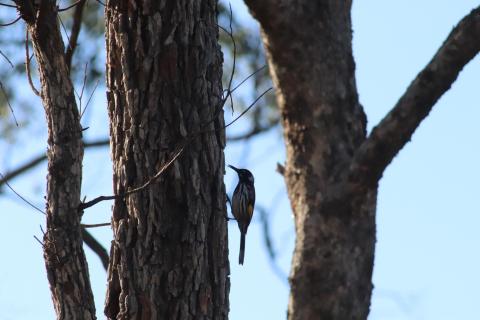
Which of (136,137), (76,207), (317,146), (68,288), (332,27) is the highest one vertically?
(332,27)

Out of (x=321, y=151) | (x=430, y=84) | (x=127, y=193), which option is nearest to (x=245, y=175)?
(x=321, y=151)

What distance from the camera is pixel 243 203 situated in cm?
743

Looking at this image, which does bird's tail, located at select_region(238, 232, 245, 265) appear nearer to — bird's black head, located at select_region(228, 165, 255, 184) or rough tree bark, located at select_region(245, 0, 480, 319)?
bird's black head, located at select_region(228, 165, 255, 184)

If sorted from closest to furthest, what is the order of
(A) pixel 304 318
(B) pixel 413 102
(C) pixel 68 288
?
(C) pixel 68 288 → (B) pixel 413 102 → (A) pixel 304 318

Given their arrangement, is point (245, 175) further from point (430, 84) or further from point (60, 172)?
point (60, 172)

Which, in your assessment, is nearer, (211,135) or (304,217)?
(211,135)

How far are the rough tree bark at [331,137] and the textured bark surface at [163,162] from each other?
1109mm

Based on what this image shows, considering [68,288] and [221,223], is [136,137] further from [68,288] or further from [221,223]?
[68,288]

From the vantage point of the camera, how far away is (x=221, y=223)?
14.0 ft

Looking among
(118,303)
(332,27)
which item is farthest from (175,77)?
(332,27)

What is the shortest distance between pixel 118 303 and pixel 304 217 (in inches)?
80.1

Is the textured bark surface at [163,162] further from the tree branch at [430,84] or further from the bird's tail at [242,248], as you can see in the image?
the bird's tail at [242,248]

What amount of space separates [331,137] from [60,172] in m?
2.64

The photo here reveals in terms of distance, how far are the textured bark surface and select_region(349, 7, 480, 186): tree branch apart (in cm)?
99
